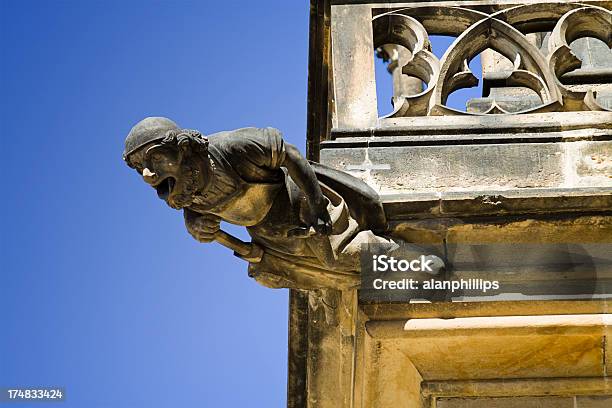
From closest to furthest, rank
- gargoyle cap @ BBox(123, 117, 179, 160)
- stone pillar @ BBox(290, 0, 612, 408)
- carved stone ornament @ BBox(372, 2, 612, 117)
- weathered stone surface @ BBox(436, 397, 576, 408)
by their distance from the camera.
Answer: gargoyle cap @ BBox(123, 117, 179, 160)
stone pillar @ BBox(290, 0, 612, 408)
weathered stone surface @ BBox(436, 397, 576, 408)
carved stone ornament @ BBox(372, 2, 612, 117)

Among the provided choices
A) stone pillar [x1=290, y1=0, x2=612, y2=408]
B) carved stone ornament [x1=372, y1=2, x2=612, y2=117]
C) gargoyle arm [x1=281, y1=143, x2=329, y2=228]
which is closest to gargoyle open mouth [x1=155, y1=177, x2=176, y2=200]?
gargoyle arm [x1=281, y1=143, x2=329, y2=228]

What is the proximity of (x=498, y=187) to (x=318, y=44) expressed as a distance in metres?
1.67

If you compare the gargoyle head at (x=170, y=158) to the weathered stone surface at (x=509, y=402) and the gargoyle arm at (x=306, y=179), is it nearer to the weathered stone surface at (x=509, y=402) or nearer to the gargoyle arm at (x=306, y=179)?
the gargoyle arm at (x=306, y=179)

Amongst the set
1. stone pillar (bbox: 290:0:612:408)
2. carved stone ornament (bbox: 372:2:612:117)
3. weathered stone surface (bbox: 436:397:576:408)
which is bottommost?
weathered stone surface (bbox: 436:397:576:408)

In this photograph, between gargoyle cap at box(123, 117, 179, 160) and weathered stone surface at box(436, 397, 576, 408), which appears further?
weathered stone surface at box(436, 397, 576, 408)

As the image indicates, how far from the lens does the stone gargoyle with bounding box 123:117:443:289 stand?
5566mm

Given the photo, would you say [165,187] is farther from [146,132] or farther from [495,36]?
[495,36]

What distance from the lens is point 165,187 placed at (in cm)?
565

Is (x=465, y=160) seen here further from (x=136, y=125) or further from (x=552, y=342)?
(x=136, y=125)

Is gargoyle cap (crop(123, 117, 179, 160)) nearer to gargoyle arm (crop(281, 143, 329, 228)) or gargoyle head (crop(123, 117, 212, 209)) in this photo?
gargoyle head (crop(123, 117, 212, 209))

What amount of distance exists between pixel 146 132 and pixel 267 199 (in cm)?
60

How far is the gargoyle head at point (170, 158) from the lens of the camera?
218 inches

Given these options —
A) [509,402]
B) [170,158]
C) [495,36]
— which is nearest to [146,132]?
[170,158]

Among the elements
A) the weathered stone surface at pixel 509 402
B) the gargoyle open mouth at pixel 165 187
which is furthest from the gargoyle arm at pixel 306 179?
the weathered stone surface at pixel 509 402
